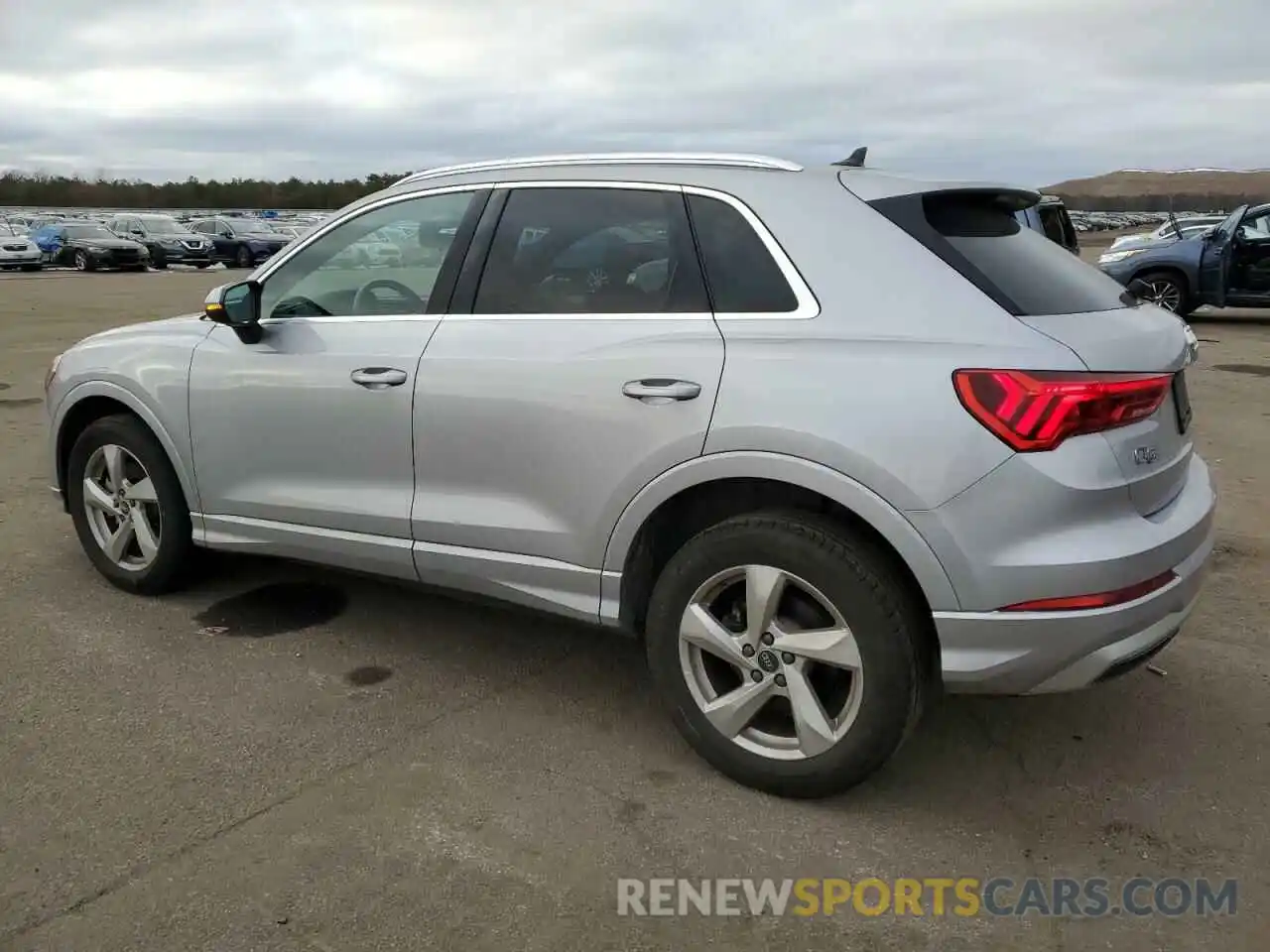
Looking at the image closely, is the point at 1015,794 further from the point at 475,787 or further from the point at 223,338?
the point at 223,338

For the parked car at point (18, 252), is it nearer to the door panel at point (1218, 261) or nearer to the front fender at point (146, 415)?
the door panel at point (1218, 261)

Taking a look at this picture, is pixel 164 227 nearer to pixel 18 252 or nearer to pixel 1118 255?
pixel 18 252

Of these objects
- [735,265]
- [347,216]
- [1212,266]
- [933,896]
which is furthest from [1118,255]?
[933,896]

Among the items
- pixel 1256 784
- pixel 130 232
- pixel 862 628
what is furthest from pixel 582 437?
pixel 130 232

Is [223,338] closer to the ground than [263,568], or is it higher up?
higher up

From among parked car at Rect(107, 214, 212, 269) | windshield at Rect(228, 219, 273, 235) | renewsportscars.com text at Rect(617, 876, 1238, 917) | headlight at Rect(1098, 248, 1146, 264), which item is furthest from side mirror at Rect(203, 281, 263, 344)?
windshield at Rect(228, 219, 273, 235)

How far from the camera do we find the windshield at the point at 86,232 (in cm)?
3275

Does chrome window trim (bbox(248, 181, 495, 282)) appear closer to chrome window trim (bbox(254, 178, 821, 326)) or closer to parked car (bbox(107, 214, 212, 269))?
chrome window trim (bbox(254, 178, 821, 326))

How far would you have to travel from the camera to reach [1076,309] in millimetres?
3090

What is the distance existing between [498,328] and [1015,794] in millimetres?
2137

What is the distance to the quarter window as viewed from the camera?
11.1ft

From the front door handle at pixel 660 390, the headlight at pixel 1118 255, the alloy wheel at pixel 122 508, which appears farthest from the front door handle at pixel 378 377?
the headlight at pixel 1118 255

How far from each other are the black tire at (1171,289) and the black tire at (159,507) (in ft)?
46.5

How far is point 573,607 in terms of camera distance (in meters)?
3.52
